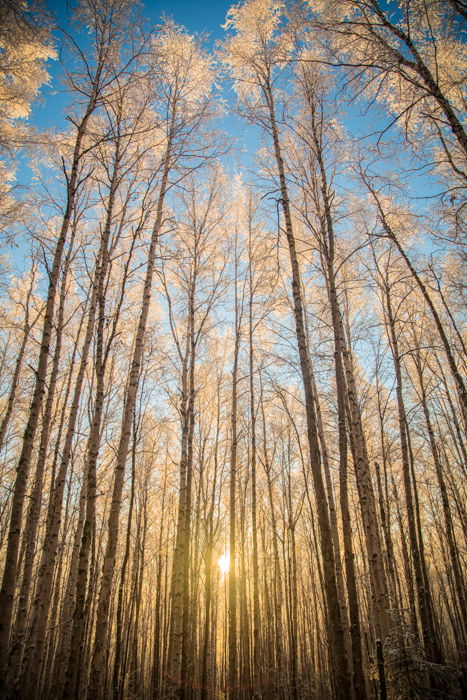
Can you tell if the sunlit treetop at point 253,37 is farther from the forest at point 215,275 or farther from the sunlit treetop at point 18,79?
the sunlit treetop at point 18,79

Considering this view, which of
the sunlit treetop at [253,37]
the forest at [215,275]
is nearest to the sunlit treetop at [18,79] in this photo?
the forest at [215,275]

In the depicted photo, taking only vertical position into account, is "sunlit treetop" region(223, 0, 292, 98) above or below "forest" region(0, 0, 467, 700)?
above

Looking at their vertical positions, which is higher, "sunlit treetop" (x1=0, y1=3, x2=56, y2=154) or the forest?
"sunlit treetop" (x1=0, y1=3, x2=56, y2=154)

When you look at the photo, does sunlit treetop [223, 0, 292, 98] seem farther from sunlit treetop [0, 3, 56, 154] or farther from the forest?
sunlit treetop [0, 3, 56, 154]

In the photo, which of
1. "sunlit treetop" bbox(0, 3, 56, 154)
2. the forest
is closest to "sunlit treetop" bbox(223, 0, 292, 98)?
the forest

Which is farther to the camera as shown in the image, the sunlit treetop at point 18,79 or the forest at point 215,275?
the sunlit treetop at point 18,79

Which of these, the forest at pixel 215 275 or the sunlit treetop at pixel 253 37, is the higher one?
the sunlit treetop at pixel 253 37

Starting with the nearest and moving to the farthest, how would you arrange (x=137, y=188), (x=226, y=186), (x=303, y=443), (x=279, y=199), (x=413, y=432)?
(x=279, y=199) → (x=137, y=188) → (x=226, y=186) → (x=413, y=432) → (x=303, y=443)

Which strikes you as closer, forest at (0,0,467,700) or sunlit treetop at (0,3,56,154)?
forest at (0,0,467,700)

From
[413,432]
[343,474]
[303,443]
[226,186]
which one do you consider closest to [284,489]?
[303,443]

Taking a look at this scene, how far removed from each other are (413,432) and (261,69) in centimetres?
1186

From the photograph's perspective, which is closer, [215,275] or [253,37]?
[253,37]

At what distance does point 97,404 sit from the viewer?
4922mm

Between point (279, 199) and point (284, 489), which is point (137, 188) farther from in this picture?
point (284, 489)
